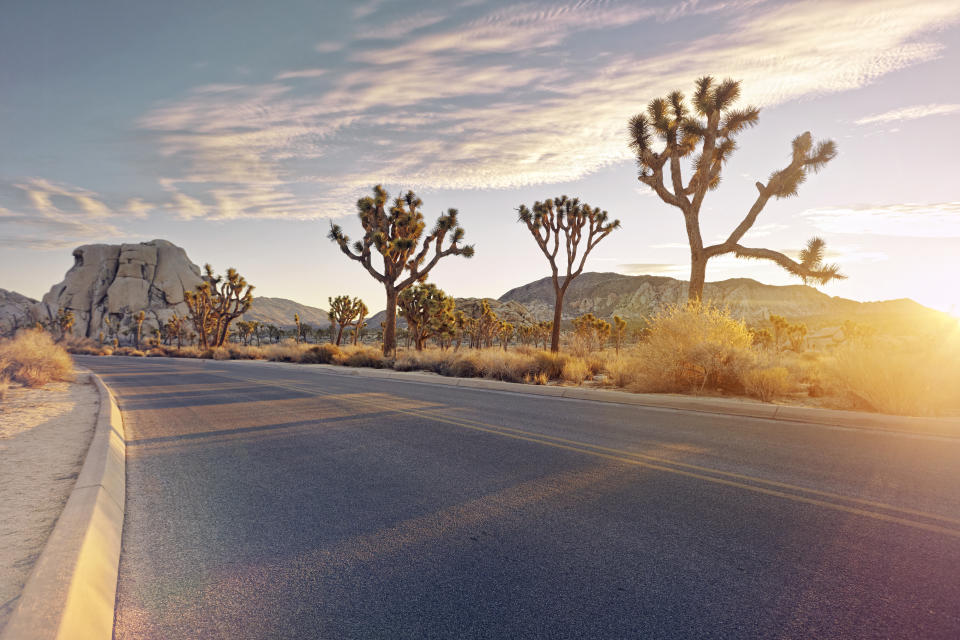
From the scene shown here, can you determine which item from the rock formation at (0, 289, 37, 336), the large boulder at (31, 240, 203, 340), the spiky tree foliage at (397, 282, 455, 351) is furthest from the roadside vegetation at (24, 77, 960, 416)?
the rock formation at (0, 289, 37, 336)

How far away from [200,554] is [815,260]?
20166 mm

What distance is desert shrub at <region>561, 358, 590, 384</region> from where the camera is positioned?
15969 mm

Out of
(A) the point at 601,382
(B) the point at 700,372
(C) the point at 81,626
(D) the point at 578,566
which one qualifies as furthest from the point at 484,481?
(A) the point at 601,382

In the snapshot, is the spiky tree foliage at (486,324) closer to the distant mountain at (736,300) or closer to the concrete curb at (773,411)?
the concrete curb at (773,411)

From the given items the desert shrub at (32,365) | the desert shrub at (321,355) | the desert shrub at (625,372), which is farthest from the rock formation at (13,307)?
the desert shrub at (625,372)

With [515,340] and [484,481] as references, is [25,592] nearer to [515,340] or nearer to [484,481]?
[484,481]

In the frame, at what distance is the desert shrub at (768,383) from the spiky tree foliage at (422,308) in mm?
30214

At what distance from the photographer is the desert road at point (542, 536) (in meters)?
2.69

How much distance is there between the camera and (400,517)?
163 inches

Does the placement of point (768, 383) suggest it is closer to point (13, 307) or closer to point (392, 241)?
point (392, 241)

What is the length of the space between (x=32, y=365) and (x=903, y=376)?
21.3m

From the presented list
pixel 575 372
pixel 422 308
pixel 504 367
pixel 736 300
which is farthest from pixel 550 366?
pixel 736 300

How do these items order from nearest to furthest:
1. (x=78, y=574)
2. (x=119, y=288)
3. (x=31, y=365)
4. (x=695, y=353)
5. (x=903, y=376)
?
(x=78, y=574)
(x=903, y=376)
(x=695, y=353)
(x=31, y=365)
(x=119, y=288)

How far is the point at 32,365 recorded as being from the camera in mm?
14688
